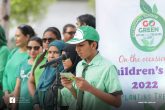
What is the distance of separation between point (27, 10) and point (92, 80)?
23.1 meters

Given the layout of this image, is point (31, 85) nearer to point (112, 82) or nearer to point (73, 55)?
point (73, 55)

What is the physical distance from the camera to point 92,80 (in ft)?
19.1

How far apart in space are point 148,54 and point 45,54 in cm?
191

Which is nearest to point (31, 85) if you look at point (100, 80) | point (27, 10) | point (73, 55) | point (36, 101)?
point (36, 101)

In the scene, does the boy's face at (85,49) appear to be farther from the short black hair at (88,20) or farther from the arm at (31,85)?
the arm at (31,85)

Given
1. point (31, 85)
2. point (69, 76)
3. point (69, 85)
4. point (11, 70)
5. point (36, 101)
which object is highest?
point (69, 76)

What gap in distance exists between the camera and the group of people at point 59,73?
18.9 feet

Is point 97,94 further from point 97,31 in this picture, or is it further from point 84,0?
point 84,0

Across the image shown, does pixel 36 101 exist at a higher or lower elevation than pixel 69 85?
lower

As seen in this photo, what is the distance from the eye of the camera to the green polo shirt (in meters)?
5.72

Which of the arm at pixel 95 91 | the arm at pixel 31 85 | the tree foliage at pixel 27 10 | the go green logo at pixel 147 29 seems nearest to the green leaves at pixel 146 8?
the go green logo at pixel 147 29

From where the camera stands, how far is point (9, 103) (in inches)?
Answer: 303

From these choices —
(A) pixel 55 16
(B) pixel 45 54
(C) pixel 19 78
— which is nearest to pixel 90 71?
(B) pixel 45 54

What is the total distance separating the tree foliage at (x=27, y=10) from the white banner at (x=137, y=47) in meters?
21.2
